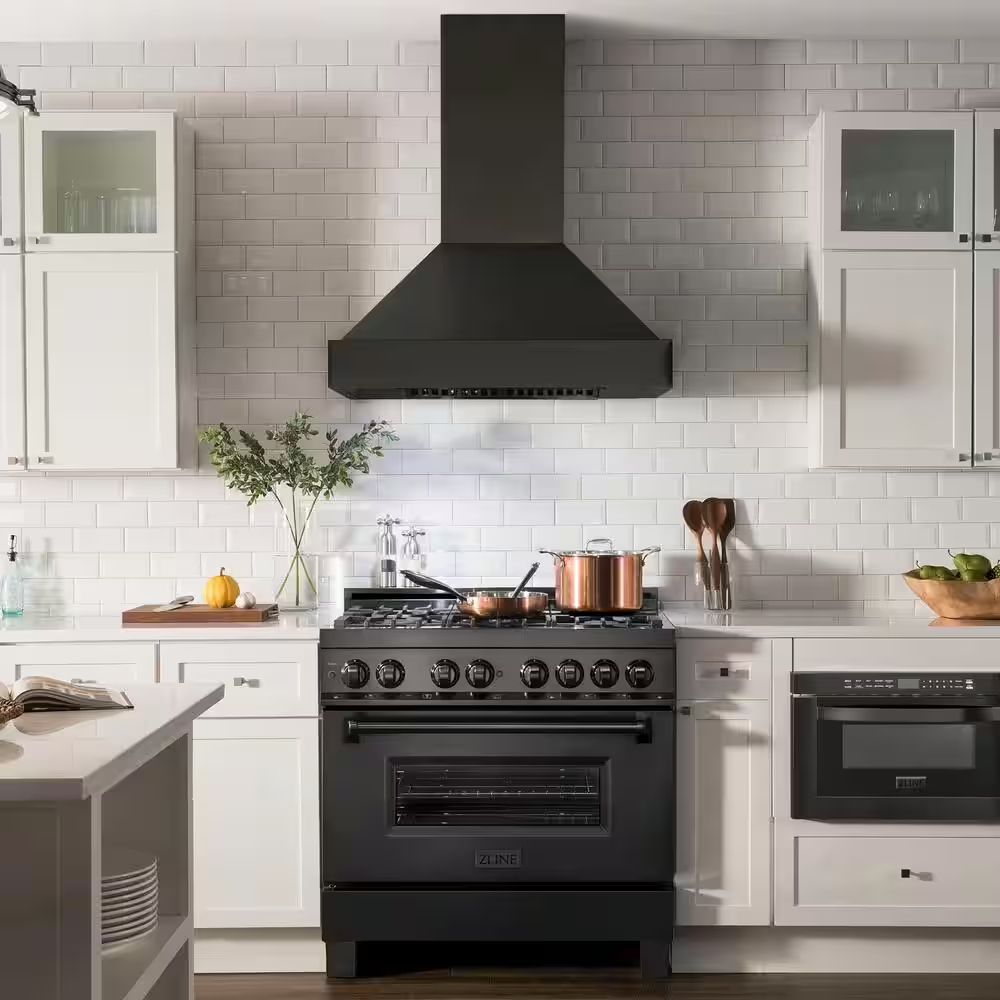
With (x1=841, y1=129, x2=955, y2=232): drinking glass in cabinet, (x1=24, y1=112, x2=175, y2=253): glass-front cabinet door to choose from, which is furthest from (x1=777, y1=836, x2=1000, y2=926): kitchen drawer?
(x1=24, y1=112, x2=175, y2=253): glass-front cabinet door

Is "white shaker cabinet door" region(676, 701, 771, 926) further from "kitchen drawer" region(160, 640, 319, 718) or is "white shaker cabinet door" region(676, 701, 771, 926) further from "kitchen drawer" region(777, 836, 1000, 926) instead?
"kitchen drawer" region(160, 640, 319, 718)

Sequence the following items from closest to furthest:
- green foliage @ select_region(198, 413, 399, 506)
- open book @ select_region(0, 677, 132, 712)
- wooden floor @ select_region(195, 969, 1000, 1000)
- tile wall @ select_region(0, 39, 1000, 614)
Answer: open book @ select_region(0, 677, 132, 712), wooden floor @ select_region(195, 969, 1000, 1000), green foliage @ select_region(198, 413, 399, 506), tile wall @ select_region(0, 39, 1000, 614)

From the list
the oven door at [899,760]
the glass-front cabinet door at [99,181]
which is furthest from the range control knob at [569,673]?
the glass-front cabinet door at [99,181]

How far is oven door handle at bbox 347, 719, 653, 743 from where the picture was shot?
312 cm

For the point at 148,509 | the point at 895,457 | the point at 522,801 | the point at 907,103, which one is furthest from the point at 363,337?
the point at 907,103

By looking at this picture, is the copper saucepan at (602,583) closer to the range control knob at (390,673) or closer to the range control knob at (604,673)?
the range control knob at (604,673)

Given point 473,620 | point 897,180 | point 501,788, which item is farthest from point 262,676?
point 897,180

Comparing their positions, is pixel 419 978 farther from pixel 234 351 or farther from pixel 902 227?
pixel 902 227

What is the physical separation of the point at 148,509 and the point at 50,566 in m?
0.42

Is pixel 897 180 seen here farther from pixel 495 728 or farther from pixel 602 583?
pixel 495 728

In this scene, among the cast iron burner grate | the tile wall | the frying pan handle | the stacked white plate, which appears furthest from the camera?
the tile wall

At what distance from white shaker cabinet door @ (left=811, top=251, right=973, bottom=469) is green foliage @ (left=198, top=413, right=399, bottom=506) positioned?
5.33ft

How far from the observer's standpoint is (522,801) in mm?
3152

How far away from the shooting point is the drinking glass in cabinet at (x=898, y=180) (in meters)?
3.50
